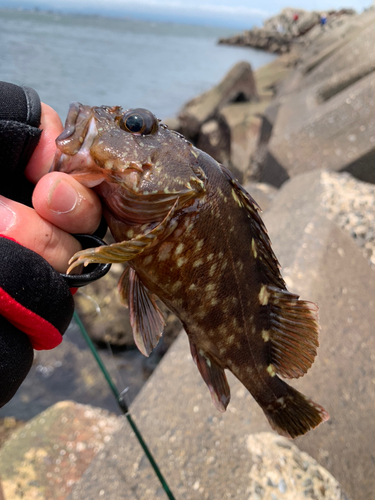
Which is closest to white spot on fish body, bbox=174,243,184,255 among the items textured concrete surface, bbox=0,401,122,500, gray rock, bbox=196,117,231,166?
textured concrete surface, bbox=0,401,122,500

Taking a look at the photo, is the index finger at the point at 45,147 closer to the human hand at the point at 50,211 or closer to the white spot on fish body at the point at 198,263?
the human hand at the point at 50,211

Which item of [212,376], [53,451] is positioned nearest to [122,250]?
[212,376]

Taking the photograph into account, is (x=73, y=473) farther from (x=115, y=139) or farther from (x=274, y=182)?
(x=274, y=182)

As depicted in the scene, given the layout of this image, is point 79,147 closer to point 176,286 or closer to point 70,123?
point 70,123

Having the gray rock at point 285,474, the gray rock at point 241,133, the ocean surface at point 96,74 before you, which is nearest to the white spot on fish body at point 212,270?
the gray rock at point 285,474

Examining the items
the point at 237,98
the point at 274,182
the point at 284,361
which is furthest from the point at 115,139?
the point at 237,98

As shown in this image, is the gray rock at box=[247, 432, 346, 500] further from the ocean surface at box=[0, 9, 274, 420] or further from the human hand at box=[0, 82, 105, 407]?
the human hand at box=[0, 82, 105, 407]

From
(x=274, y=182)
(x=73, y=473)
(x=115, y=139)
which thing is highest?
(x=115, y=139)
